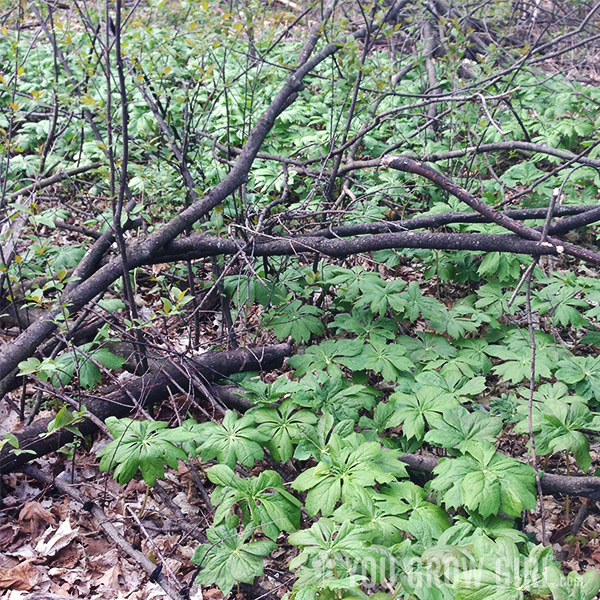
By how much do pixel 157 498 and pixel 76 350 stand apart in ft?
3.16

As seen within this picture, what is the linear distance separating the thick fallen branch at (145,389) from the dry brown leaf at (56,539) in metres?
0.41

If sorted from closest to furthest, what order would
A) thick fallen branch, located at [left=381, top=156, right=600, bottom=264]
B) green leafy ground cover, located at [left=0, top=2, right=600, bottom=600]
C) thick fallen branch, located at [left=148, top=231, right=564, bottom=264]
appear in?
green leafy ground cover, located at [left=0, top=2, right=600, bottom=600]
thick fallen branch, located at [left=381, top=156, right=600, bottom=264]
thick fallen branch, located at [left=148, top=231, right=564, bottom=264]

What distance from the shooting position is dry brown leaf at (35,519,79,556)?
277cm

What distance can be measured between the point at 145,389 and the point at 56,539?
88 centimetres

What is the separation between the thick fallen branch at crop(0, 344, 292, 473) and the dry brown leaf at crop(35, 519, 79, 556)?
41 cm

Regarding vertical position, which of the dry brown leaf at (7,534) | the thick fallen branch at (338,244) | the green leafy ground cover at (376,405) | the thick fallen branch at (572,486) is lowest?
the dry brown leaf at (7,534)

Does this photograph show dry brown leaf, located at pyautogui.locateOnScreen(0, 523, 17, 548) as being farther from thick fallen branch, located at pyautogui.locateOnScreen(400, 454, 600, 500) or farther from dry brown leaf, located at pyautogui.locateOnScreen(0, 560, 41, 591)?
thick fallen branch, located at pyautogui.locateOnScreen(400, 454, 600, 500)

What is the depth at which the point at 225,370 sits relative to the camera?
3350 mm

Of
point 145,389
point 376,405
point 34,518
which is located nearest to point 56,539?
point 34,518

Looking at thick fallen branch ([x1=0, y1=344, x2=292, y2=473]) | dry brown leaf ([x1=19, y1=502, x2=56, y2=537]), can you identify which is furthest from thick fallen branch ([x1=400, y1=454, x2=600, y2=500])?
dry brown leaf ([x1=19, y1=502, x2=56, y2=537])

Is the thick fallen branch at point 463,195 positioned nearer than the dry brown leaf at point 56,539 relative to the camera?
No

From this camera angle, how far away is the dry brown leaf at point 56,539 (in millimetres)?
2771

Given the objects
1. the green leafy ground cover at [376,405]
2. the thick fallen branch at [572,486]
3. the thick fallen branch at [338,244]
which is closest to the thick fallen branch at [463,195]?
the thick fallen branch at [338,244]

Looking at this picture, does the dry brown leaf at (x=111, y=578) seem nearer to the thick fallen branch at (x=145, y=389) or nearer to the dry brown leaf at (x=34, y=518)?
the dry brown leaf at (x=34, y=518)
